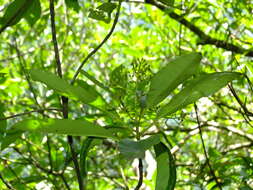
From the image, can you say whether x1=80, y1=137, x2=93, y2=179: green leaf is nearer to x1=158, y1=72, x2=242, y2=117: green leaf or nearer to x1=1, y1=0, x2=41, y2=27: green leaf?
x1=158, y1=72, x2=242, y2=117: green leaf

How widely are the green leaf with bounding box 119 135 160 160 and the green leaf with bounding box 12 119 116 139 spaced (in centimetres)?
4

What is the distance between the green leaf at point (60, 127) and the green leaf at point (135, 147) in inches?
1.5

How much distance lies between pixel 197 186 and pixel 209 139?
2062 millimetres

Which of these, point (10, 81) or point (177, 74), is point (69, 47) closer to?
point (10, 81)

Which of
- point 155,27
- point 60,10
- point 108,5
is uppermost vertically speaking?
point 60,10

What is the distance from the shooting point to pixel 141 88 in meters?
0.71

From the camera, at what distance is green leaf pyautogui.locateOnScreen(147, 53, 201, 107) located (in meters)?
0.59

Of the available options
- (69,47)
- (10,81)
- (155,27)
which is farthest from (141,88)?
(69,47)

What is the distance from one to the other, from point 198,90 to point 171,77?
47 mm

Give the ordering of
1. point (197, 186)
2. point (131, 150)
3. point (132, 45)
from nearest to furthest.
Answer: point (131, 150) → point (197, 186) → point (132, 45)

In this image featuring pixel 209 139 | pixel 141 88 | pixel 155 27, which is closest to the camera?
pixel 141 88

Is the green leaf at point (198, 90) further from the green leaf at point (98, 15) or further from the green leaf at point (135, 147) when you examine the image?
the green leaf at point (98, 15)

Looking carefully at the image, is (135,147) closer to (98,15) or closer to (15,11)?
(98,15)

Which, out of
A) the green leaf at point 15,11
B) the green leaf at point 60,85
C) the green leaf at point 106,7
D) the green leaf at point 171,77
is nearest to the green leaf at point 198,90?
the green leaf at point 171,77
